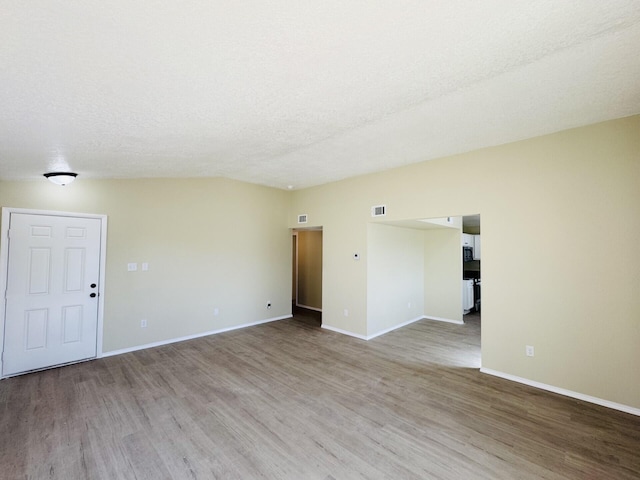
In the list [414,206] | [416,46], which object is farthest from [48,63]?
[414,206]

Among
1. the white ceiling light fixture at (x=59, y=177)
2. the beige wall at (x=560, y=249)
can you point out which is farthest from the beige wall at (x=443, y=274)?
the white ceiling light fixture at (x=59, y=177)

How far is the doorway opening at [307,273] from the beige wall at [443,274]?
268 cm

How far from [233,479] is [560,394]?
11.5ft

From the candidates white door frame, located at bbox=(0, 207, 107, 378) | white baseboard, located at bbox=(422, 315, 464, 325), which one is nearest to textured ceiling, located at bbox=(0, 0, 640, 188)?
white door frame, located at bbox=(0, 207, 107, 378)

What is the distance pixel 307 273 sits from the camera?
7.91m

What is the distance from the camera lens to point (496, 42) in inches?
66.2

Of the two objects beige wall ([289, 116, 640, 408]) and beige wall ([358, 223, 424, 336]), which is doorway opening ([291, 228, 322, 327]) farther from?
beige wall ([289, 116, 640, 408])

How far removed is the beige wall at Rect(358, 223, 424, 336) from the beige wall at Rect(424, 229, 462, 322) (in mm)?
Answer: 152

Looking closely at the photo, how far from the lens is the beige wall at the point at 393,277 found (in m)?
5.25

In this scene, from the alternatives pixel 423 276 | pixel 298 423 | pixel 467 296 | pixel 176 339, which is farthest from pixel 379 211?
pixel 176 339

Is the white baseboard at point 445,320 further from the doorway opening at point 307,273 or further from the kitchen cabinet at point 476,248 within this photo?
the doorway opening at point 307,273

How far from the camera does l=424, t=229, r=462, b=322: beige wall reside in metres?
6.39

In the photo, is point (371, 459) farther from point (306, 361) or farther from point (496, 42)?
point (496, 42)

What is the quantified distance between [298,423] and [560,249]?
3390mm
